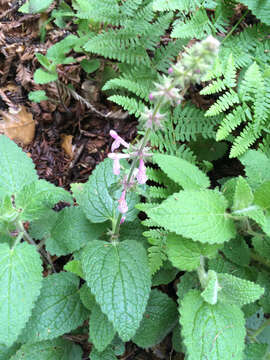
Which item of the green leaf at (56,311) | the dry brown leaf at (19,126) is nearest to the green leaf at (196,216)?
the green leaf at (56,311)

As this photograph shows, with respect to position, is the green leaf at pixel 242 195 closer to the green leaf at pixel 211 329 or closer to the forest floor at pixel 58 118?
the green leaf at pixel 211 329

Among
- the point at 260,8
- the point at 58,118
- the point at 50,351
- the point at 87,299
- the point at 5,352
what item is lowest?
the point at 5,352

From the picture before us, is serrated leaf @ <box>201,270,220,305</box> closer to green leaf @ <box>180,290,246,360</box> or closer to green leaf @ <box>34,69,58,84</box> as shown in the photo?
green leaf @ <box>180,290,246,360</box>

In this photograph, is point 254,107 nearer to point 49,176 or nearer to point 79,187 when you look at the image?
point 79,187

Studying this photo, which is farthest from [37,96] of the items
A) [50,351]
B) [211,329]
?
[211,329]

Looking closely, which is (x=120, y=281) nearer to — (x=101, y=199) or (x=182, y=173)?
(x=101, y=199)
